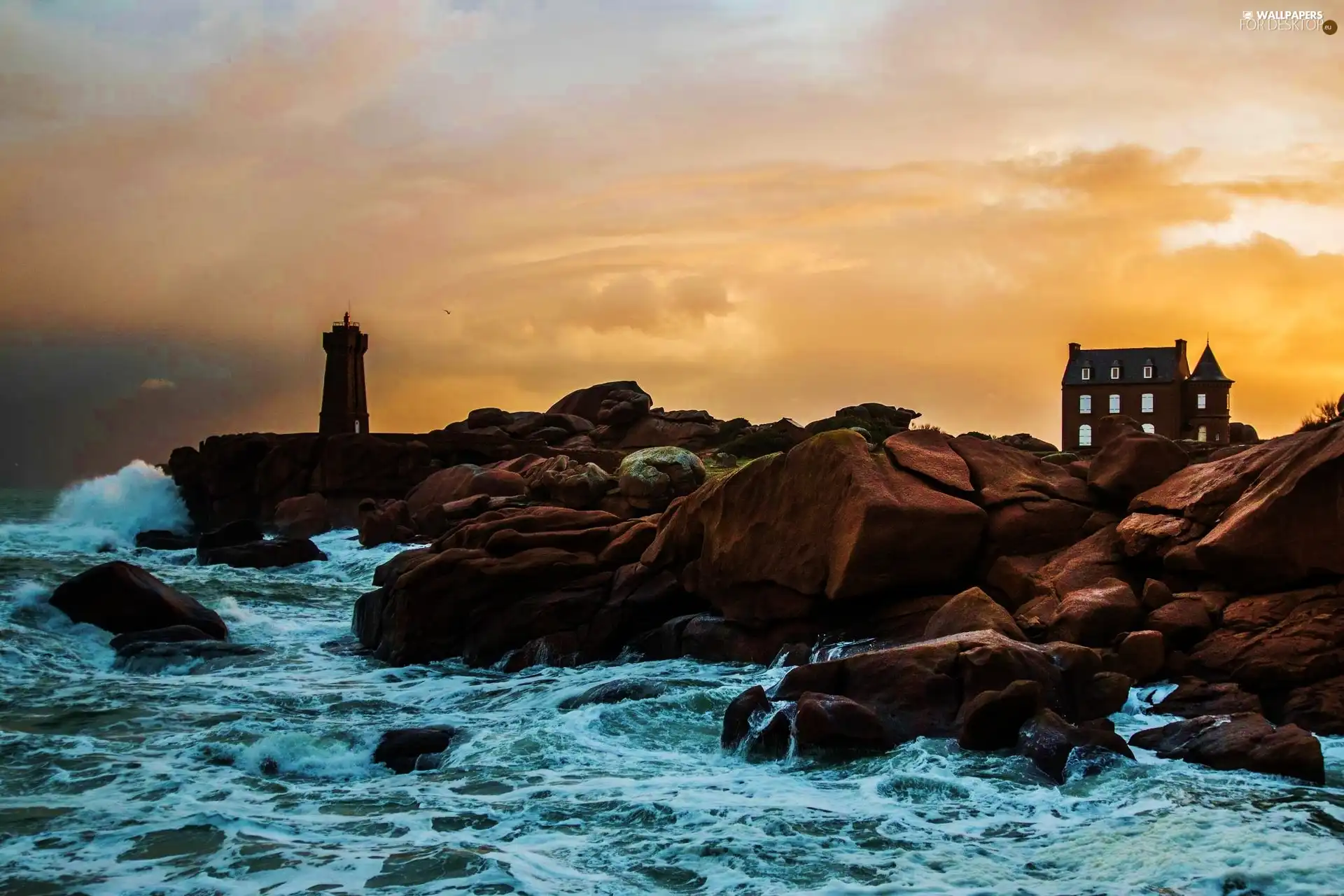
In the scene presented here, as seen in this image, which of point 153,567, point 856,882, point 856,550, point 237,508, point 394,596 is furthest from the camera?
point 237,508

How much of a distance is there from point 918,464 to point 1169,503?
3.05 m

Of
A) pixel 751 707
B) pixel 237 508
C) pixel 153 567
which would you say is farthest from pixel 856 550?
pixel 237 508

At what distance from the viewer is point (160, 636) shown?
17812 mm

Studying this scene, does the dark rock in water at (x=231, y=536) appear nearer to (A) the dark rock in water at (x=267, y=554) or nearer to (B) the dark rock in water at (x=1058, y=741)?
(A) the dark rock in water at (x=267, y=554)

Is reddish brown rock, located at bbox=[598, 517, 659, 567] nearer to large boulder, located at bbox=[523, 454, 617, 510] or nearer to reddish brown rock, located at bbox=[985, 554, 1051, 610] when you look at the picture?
reddish brown rock, located at bbox=[985, 554, 1051, 610]

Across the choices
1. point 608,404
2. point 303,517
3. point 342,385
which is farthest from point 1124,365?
point 303,517

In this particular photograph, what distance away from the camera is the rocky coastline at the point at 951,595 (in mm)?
10828

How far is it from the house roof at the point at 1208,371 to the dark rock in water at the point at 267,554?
5461cm

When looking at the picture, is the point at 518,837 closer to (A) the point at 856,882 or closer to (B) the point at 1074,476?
(A) the point at 856,882

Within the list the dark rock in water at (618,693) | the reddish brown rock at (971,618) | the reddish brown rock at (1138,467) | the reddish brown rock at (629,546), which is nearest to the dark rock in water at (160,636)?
the reddish brown rock at (629,546)

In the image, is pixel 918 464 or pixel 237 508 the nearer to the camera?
pixel 918 464

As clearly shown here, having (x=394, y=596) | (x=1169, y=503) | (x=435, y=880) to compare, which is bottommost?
(x=435, y=880)

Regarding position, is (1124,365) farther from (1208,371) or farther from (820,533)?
(820,533)

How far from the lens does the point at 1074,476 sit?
16.5m
